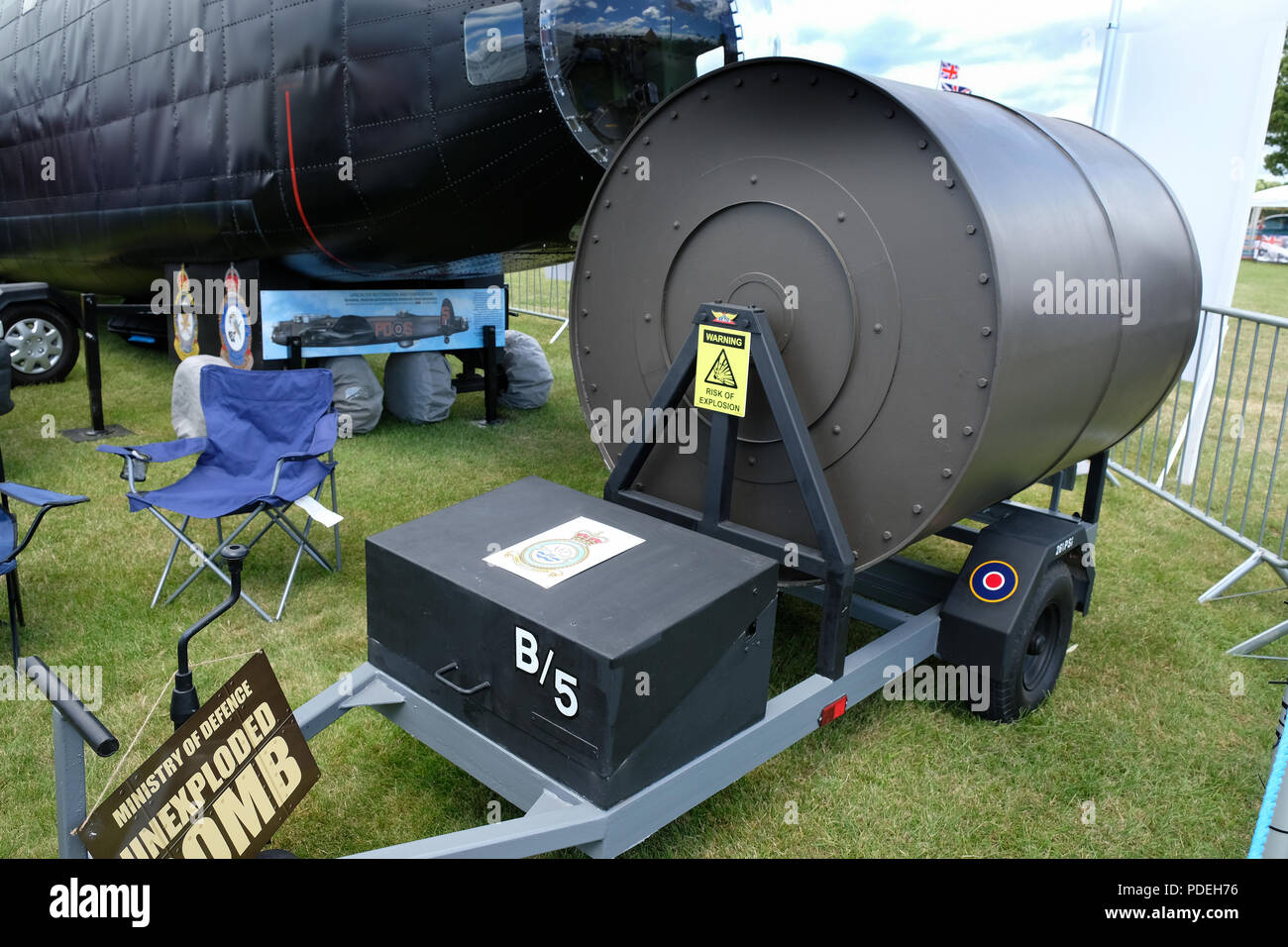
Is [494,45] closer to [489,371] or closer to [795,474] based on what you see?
[489,371]

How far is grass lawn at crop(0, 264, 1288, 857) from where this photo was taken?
3.01 m

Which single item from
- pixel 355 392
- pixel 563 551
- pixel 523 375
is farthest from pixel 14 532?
pixel 523 375

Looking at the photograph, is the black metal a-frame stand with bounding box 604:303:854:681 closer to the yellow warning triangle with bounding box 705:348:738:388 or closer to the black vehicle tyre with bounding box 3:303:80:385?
the yellow warning triangle with bounding box 705:348:738:388

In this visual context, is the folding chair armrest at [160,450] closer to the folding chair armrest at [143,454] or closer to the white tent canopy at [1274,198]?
the folding chair armrest at [143,454]

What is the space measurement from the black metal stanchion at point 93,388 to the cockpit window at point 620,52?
396 centimetres

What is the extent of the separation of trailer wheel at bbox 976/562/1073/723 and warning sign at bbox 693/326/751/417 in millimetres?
1378

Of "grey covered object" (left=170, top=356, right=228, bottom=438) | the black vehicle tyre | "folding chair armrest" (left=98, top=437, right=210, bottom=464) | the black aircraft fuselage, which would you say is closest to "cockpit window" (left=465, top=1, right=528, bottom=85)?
the black aircraft fuselage

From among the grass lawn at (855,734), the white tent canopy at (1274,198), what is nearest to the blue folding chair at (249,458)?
the grass lawn at (855,734)

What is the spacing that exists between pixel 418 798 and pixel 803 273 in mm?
2209

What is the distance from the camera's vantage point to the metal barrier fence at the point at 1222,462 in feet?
15.7

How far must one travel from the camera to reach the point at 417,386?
796cm

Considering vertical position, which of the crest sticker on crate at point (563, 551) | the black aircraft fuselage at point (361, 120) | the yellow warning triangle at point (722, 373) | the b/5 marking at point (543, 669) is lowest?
the b/5 marking at point (543, 669)

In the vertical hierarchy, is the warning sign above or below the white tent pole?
below

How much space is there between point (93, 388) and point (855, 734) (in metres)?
6.59
